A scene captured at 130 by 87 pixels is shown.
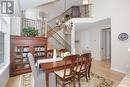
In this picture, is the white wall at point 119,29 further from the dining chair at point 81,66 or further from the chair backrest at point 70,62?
the chair backrest at point 70,62

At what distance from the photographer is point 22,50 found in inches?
203

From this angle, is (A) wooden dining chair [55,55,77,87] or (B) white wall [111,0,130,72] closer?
(A) wooden dining chair [55,55,77,87]

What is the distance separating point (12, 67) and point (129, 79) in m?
3.92

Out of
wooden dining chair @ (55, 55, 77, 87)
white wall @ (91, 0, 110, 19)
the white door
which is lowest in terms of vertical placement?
wooden dining chair @ (55, 55, 77, 87)

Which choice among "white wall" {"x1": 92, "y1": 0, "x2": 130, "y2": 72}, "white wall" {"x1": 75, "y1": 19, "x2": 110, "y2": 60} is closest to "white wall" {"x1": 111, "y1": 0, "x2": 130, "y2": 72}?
"white wall" {"x1": 92, "y1": 0, "x2": 130, "y2": 72}

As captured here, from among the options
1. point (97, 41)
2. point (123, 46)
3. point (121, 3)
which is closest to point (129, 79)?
point (123, 46)

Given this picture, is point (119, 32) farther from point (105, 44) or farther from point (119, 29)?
point (105, 44)

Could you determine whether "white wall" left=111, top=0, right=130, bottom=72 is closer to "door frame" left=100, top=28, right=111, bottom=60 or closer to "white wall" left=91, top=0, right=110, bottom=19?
"white wall" left=91, top=0, right=110, bottom=19

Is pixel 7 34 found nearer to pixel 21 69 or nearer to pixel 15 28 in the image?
pixel 21 69

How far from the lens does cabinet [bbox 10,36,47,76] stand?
4.80 metres

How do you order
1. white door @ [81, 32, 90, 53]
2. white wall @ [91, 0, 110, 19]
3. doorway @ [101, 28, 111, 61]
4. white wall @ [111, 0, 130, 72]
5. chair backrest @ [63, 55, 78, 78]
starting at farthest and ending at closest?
white door @ [81, 32, 90, 53] < doorway @ [101, 28, 111, 61] < white wall @ [91, 0, 110, 19] < white wall @ [111, 0, 130, 72] < chair backrest @ [63, 55, 78, 78]

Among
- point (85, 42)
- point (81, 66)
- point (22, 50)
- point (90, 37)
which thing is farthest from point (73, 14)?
point (81, 66)

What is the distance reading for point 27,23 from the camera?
7332 mm

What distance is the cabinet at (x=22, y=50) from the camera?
189 inches
